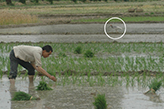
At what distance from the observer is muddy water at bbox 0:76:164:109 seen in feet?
21.8

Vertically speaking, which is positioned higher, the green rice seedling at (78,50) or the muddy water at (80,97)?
the green rice seedling at (78,50)

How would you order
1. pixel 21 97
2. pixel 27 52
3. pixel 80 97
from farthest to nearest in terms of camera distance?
pixel 27 52
pixel 80 97
pixel 21 97

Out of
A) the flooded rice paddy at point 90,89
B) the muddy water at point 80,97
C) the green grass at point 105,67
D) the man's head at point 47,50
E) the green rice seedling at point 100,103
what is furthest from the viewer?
the green grass at point 105,67

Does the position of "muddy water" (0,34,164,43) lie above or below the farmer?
below

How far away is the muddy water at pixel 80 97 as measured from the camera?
6641mm

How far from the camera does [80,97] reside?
734 centimetres

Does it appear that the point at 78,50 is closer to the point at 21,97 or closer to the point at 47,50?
the point at 47,50

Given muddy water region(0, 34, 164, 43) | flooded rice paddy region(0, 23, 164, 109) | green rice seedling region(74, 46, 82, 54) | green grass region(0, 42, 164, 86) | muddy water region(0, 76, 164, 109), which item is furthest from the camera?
muddy water region(0, 34, 164, 43)

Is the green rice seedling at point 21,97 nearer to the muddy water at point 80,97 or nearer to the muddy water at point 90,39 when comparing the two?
the muddy water at point 80,97

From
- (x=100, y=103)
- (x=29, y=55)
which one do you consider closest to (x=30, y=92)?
(x=29, y=55)

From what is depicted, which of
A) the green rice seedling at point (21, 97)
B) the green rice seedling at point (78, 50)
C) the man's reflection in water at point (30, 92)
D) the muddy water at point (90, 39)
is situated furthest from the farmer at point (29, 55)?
the muddy water at point (90, 39)

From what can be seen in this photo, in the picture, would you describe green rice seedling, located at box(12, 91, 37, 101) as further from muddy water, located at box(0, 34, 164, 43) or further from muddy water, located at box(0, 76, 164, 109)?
muddy water, located at box(0, 34, 164, 43)

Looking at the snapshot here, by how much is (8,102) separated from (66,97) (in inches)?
47.5

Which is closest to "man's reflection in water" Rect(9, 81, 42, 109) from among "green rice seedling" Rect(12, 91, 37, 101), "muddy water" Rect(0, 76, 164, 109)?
"muddy water" Rect(0, 76, 164, 109)
